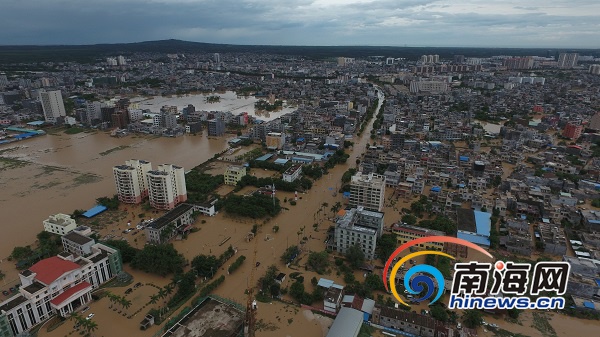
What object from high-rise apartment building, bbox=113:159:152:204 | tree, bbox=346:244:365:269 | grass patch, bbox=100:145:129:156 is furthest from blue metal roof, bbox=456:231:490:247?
grass patch, bbox=100:145:129:156

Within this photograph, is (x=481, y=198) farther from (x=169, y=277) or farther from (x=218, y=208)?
(x=169, y=277)

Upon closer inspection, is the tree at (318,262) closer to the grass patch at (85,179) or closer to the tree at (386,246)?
the tree at (386,246)

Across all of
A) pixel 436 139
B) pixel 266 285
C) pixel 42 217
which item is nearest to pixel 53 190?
pixel 42 217

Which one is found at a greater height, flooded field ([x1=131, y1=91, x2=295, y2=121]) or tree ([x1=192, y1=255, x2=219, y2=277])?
flooded field ([x1=131, y1=91, x2=295, y2=121])

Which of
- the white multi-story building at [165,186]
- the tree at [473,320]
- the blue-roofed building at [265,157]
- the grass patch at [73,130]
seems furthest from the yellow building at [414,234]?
the grass patch at [73,130]

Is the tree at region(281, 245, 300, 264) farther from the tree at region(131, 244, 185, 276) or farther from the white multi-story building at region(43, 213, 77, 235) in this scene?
the white multi-story building at region(43, 213, 77, 235)

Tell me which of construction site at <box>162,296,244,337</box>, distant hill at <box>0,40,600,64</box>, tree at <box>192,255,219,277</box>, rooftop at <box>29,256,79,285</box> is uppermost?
distant hill at <box>0,40,600,64</box>
